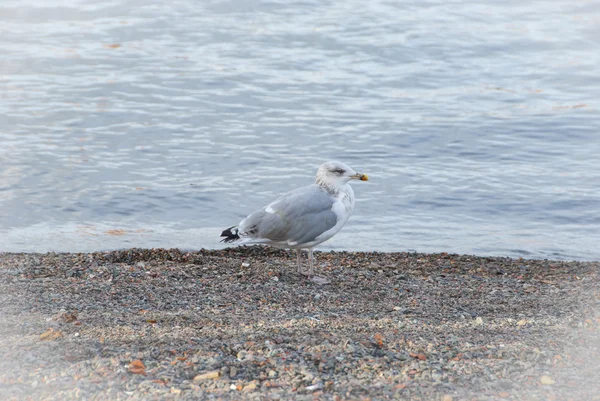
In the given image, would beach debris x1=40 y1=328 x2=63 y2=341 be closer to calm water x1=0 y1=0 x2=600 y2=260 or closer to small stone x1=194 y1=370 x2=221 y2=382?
small stone x1=194 y1=370 x2=221 y2=382

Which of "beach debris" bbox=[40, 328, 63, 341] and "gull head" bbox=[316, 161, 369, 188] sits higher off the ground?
"gull head" bbox=[316, 161, 369, 188]

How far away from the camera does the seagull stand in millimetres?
7871

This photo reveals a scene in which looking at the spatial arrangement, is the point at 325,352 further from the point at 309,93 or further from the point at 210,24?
the point at 210,24

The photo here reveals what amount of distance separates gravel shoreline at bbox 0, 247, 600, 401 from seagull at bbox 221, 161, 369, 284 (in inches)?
12.8

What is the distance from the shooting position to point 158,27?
21609 mm

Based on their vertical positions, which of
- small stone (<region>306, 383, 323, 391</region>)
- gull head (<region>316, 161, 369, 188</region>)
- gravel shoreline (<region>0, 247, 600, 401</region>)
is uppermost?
gull head (<region>316, 161, 369, 188</region>)

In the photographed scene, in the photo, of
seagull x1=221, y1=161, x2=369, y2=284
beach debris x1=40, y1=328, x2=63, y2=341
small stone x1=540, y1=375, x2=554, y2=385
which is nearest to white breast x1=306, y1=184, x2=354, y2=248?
seagull x1=221, y1=161, x2=369, y2=284

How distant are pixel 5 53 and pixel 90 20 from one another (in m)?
3.39

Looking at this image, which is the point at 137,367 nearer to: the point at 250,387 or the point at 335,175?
the point at 250,387

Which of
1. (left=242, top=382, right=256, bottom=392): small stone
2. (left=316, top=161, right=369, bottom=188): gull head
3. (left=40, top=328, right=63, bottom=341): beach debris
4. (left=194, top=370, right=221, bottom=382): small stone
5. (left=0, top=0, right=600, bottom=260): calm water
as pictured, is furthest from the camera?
(left=0, top=0, right=600, bottom=260): calm water

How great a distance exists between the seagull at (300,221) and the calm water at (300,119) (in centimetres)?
240

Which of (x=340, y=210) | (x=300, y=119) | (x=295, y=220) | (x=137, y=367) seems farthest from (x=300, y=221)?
(x=300, y=119)

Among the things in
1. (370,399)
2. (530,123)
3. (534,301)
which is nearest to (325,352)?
(370,399)

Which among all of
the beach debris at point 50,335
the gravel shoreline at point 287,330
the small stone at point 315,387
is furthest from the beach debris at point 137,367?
the small stone at point 315,387
